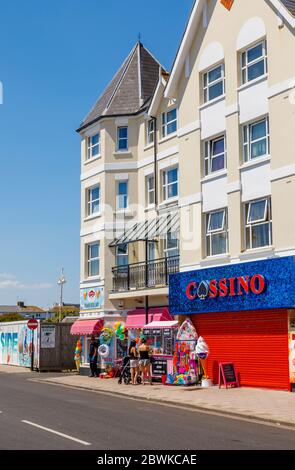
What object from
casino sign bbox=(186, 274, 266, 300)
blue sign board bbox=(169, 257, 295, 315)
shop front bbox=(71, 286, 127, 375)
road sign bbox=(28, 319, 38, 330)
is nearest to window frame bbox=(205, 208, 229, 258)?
blue sign board bbox=(169, 257, 295, 315)

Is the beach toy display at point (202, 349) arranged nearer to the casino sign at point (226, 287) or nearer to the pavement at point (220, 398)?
the pavement at point (220, 398)

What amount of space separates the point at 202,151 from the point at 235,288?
5959mm

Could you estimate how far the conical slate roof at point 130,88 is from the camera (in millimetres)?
32906

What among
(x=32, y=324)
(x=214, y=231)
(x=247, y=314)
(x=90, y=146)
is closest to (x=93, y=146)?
(x=90, y=146)

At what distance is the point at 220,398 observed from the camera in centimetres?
1977

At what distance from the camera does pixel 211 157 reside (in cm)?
→ 2570

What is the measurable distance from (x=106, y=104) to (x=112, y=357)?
12.8m

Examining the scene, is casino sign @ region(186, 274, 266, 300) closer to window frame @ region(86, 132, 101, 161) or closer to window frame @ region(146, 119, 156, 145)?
window frame @ region(146, 119, 156, 145)

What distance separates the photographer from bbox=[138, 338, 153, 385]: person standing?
971 inches

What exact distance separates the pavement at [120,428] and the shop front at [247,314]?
14.7ft

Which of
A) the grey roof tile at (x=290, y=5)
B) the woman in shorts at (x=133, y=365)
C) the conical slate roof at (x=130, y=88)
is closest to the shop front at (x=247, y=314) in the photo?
the woman in shorts at (x=133, y=365)
